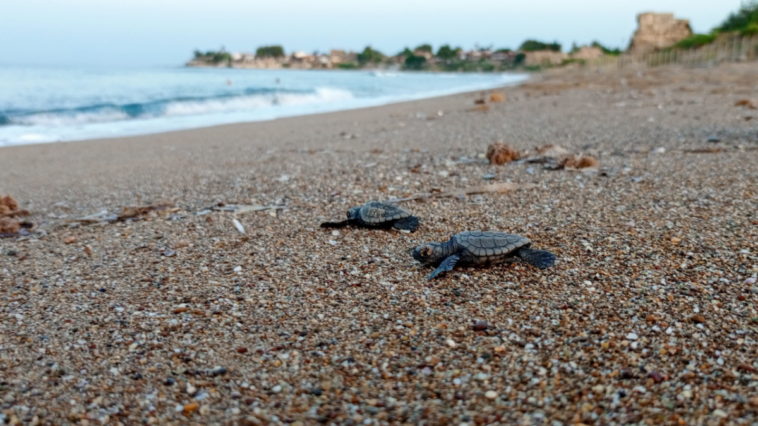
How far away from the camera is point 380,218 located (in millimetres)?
3969

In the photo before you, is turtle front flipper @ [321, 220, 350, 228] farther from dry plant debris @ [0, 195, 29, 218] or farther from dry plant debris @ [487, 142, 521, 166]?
dry plant debris @ [0, 195, 29, 218]

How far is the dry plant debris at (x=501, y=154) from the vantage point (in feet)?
20.6

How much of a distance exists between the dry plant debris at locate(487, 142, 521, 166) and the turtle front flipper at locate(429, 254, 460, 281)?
3.42 meters

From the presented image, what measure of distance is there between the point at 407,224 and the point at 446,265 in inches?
39.3

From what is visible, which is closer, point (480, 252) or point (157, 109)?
point (480, 252)

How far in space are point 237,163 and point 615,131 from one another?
649cm

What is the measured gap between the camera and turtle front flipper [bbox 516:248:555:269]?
10.2 feet

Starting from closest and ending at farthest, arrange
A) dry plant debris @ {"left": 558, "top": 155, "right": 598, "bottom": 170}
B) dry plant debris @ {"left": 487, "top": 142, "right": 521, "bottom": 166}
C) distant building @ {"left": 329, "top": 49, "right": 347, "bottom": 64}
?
dry plant debris @ {"left": 558, "top": 155, "right": 598, "bottom": 170}
dry plant debris @ {"left": 487, "top": 142, "right": 521, "bottom": 166}
distant building @ {"left": 329, "top": 49, "right": 347, "bottom": 64}

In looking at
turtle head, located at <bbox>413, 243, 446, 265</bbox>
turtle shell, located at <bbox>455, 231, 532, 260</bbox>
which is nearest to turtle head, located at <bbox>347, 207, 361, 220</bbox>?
turtle head, located at <bbox>413, 243, 446, 265</bbox>

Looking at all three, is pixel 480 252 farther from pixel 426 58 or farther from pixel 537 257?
pixel 426 58

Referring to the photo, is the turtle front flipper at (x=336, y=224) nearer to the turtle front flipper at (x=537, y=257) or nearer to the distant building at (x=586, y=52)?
the turtle front flipper at (x=537, y=257)

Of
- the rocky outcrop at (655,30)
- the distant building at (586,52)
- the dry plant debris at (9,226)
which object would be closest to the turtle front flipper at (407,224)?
the dry plant debris at (9,226)

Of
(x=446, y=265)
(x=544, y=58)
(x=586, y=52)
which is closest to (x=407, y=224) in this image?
(x=446, y=265)

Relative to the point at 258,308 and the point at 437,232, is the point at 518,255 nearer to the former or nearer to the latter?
the point at 437,232
